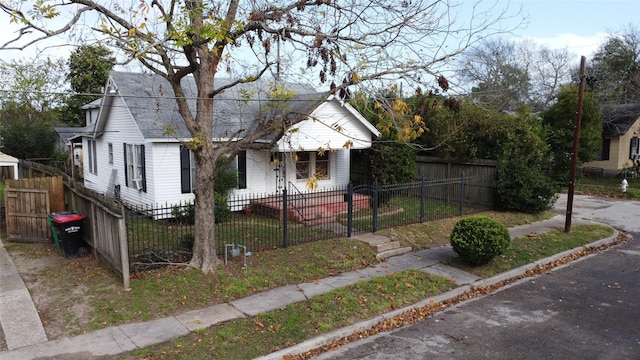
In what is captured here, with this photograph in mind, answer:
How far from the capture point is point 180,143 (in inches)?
494

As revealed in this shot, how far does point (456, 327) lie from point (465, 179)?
9.22 meters

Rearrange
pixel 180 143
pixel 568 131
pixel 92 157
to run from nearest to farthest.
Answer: pixel 180 143 → pixel 92 157 → pixel 568 131

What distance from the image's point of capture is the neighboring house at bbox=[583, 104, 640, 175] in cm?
2894

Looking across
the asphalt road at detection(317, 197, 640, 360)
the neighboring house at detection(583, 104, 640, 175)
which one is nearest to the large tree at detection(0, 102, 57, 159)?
the asphalt road at detection(317, 197, 640, 360)

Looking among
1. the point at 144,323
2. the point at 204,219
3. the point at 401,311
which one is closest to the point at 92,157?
the point at 204,219

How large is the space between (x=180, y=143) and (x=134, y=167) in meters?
3.59

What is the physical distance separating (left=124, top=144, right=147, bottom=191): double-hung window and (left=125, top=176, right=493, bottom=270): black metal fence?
0.88 metres

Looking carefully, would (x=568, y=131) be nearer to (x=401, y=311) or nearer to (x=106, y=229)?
(x=401, y=311)

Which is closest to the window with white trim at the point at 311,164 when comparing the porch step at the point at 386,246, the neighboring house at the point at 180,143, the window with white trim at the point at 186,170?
the neighboring house at the point at 180,143

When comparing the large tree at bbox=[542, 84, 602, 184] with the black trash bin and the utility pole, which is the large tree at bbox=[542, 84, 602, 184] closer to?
the utility pole

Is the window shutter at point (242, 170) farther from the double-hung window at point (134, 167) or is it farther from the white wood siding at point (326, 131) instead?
the double-hung window at point (134, 167)

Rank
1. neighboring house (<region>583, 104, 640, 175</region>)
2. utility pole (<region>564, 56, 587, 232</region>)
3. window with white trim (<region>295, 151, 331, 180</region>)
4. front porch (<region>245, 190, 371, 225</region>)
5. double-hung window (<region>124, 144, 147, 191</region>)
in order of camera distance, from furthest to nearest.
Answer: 1. neighboring house (<region>583, 104, 640, 175</region>)
2. window with white trim (<region>295, 151, 331, 180</region>)
3. double-hung window (<region>124, 144, 147, 191</region>)
4. front porch (<region>245, 190, 371, 225</region>)
5. utility pole (<region>564, 56, 587, 232</region>)

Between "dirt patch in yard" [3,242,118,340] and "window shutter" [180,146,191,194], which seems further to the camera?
"window shutter" [180,146,191,194]

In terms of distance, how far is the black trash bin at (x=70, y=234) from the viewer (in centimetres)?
930
